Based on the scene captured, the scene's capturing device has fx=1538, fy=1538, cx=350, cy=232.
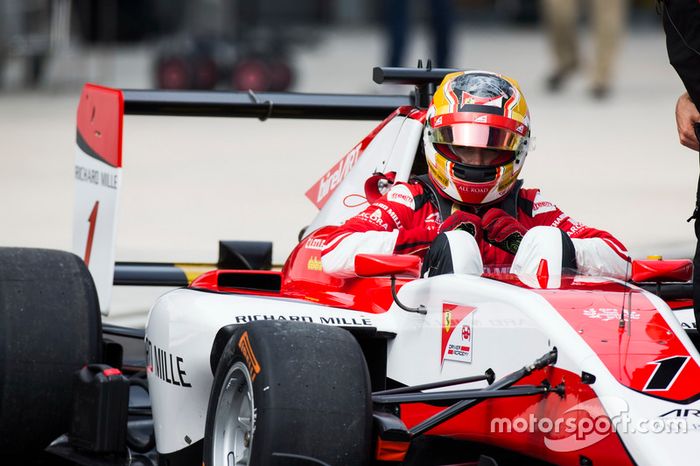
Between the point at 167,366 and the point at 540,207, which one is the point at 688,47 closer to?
the point at 540,207

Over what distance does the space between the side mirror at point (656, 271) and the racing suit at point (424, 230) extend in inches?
11.9

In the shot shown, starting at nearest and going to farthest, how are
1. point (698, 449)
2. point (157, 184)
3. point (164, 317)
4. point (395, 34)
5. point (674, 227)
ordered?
1. point (698, 449)
2. point (164, 317)
3. point (674, 227)
4. point (157, 184)
5. point (395, 34)

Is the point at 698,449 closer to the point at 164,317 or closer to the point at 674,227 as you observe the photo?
the point at 164,317

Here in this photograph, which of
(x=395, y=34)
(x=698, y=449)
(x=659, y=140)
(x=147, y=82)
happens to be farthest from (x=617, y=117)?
(x=698, y=449)

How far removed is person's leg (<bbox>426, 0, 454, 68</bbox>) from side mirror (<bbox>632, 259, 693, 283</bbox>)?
12035mm

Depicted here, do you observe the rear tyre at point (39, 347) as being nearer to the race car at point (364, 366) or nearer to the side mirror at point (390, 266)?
the race car at point (364, 366)

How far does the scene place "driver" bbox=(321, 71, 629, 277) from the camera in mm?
5664

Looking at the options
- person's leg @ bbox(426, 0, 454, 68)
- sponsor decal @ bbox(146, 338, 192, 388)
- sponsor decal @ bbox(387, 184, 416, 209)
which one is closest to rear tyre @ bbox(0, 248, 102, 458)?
sponsor decal @ bbox(146, 338, 192, 388)

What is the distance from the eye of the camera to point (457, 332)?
4863mm

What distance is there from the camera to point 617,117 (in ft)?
62.8

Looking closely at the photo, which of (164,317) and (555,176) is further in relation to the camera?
(555,176)

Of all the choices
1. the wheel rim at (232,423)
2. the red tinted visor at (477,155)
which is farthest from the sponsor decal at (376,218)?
the wheel rim at (232,423)

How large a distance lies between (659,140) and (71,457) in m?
13.1

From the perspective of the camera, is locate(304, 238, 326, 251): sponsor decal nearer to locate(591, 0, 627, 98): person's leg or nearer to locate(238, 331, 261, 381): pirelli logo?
locate(238, 331, 261, 381): pirelli logo
